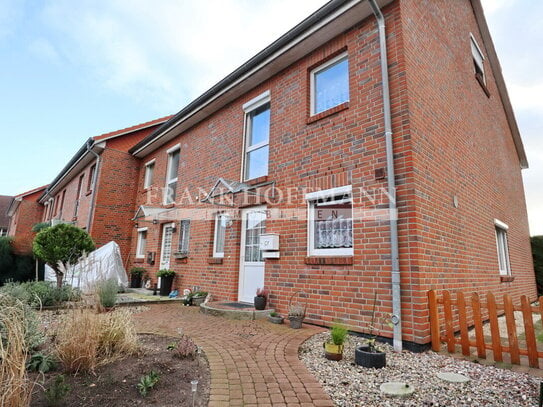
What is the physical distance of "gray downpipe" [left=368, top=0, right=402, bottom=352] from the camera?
3953mm

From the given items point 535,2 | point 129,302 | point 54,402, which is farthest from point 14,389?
point 535,2

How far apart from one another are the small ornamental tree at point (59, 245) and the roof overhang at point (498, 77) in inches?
510

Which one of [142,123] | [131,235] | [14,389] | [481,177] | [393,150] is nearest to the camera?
[14,389]

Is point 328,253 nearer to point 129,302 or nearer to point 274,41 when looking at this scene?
point 274,41

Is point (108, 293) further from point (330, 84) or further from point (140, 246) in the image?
point (140, 246)

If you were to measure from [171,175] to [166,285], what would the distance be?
4100mm

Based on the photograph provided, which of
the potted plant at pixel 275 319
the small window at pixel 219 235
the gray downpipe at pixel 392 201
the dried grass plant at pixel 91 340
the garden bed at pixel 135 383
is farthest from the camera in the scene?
the small window at pixel 219 235

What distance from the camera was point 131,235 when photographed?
40.9 ft

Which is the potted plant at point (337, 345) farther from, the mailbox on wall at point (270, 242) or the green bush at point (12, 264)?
the green bush at point (12, 264)

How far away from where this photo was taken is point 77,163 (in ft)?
49.1

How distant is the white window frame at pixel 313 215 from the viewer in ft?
16.4

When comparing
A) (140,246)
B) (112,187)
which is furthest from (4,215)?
(140,246)

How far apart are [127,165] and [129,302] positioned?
24.6 feet

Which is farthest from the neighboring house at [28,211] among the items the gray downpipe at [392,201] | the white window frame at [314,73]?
the gray downpipe at [392,201]
